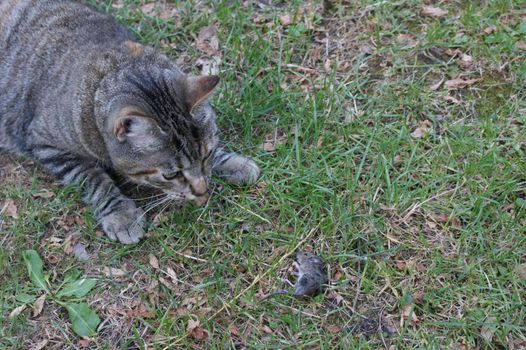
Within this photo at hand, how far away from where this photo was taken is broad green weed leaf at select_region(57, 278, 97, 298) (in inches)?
123

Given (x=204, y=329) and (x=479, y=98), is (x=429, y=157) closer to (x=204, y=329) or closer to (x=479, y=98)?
(x=479, y=98)

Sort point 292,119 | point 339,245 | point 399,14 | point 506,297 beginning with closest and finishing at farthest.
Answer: point 506,297 → point 339,245 → point 292,119 → point 399,14

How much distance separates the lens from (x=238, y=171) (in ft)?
11.4

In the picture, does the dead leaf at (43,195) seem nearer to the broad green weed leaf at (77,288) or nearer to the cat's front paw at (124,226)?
the cat's front paw at (124,226)

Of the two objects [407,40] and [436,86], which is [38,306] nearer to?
[436,86]

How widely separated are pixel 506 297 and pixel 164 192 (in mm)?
1882

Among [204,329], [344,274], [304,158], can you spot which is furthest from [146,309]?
[304,158]

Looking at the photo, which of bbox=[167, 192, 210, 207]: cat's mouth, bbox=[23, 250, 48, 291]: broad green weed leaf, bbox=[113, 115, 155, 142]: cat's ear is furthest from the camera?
bbox=[167, 192, 210, 207]: cat's mouth

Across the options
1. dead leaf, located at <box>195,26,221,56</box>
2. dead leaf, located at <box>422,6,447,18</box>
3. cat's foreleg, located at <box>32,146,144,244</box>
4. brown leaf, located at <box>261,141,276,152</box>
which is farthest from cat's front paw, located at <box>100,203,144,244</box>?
dead leaf, located at <box>422,6,447,18</box>

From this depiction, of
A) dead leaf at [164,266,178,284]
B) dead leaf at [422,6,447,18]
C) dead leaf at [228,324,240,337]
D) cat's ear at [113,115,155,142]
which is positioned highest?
cat's ear at [113,115,155,142]

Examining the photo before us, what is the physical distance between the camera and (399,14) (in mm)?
4164

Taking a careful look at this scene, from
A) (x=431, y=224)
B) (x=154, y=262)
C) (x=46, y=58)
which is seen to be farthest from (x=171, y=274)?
(x=46, y=58)

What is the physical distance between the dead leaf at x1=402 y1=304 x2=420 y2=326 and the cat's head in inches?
48.7

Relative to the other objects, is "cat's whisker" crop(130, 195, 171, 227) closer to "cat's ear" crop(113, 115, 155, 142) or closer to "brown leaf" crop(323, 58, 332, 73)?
"cat's ear" crop(113, 115, 155, 142)
